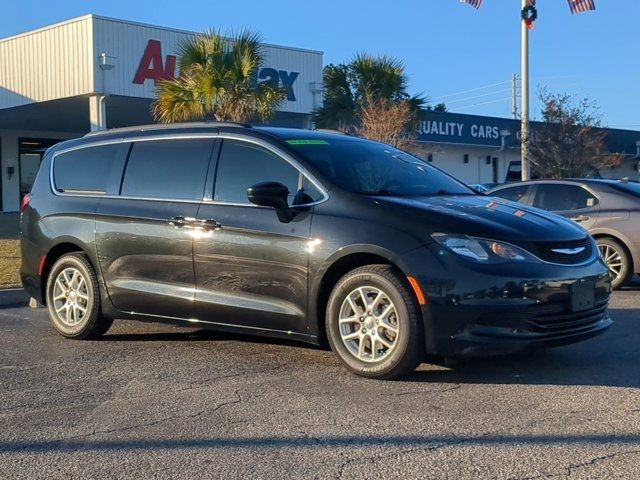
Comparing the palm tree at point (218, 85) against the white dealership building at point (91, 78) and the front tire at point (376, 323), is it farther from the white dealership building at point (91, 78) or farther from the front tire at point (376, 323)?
the front tire at point (376, 323)

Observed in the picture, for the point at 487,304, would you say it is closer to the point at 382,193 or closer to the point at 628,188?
the point at 382,193

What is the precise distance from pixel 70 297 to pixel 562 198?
21.9 feet

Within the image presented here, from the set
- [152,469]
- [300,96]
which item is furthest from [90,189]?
[300,96]

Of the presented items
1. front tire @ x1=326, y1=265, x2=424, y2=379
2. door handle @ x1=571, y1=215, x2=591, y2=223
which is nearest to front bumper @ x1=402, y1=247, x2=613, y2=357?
front tire @ x1=326, y1=265, x2=424, y2=379

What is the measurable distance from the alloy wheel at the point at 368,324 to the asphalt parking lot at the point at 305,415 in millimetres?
224

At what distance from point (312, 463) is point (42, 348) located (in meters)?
3.88

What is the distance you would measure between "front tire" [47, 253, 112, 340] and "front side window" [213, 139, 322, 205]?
1.62 metres

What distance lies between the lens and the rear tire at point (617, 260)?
1027 centimetres

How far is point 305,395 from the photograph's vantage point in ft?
17.4

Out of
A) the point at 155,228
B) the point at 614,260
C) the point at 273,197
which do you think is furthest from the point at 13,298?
the point at 614,260

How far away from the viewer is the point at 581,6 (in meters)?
19.9

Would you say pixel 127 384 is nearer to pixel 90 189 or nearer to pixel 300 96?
pixel 90 189

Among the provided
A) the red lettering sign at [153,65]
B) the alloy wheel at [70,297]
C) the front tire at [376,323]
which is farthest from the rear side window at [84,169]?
the red lettering sign at [153,65]

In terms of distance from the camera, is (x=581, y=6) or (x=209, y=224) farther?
(x=581, y=6)
